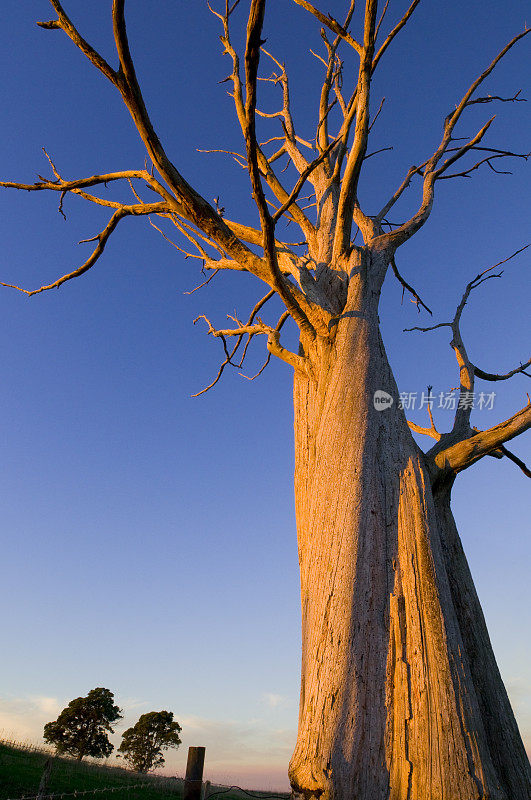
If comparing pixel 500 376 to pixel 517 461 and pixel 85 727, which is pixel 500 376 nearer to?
pixel 517 461

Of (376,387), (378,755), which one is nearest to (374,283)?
(376,387)

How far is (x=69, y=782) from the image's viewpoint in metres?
12.5

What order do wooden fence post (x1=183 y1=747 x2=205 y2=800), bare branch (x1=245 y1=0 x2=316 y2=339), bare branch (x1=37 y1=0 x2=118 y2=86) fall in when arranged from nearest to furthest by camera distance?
bare branch (x1=245 y1=0 x2=316 y2=339) → bare branch (x1=37 y1=0 x2=118 y2=86) → wooden fence post (x1=183 y1=747 x2=205 y2=800)

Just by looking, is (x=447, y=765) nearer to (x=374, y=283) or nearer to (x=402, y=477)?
(x=402, y=477)

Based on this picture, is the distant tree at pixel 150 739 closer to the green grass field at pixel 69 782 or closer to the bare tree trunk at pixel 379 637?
the green grass field at pixel 69 782

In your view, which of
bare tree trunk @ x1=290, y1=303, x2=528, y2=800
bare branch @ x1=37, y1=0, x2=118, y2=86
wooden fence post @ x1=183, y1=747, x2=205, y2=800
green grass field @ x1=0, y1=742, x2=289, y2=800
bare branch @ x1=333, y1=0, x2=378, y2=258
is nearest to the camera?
bare tree trunk @ x1=290, y1=303, x2=528, y2=800

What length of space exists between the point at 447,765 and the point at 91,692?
2737 centimetres

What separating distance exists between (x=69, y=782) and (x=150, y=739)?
14.4m

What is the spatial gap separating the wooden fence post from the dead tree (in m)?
1.43

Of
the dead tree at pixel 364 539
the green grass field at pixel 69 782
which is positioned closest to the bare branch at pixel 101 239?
the dead tree at pixel 364 539

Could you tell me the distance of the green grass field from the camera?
1062cm

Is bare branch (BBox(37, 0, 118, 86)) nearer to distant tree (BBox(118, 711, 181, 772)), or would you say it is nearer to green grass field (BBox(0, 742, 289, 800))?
green grass field (BBox(0, 742, 289, 800))

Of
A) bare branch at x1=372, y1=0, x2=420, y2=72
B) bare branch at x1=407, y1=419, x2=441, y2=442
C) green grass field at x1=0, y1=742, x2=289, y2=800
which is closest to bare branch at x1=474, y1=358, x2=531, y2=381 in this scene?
bare branch at x1=407, y1=419, x2=441, y2=442

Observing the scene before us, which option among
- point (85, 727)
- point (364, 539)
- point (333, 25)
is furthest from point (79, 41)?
point (85, 727)
